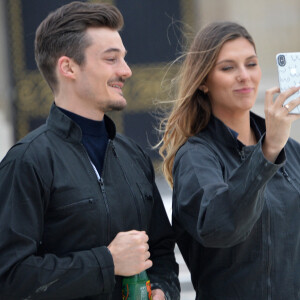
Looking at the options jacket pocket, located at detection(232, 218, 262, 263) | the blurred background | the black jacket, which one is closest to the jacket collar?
the black jacket

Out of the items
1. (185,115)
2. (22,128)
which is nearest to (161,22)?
(22,128)

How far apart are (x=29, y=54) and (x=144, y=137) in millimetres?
1439

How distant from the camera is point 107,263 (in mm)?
2029

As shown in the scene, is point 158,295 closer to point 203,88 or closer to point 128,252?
point 128,252

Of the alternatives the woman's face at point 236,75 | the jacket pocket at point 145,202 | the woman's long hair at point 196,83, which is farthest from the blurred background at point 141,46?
the jacket pocket at point 145,202

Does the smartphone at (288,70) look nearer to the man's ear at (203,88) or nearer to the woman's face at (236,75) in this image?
the woman's face at (236,75)

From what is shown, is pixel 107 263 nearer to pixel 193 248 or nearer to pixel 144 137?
pixel 193 248

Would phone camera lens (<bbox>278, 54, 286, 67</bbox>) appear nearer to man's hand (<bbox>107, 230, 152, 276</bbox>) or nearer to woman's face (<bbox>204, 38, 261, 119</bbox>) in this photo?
woman's face (<bbox>204, 38, 261, 119</bbox>)

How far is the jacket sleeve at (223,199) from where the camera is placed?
202cm

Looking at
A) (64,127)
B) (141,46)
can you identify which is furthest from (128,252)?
(141,46)

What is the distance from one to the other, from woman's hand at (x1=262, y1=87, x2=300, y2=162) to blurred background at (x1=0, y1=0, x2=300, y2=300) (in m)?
4.85

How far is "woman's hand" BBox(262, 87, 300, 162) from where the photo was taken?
2047 mm

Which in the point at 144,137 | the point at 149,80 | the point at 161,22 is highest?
the point at 161,22

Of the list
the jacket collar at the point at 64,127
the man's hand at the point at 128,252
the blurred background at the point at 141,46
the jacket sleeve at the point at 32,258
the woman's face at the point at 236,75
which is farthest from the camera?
the blurred background at the point at 141,46
